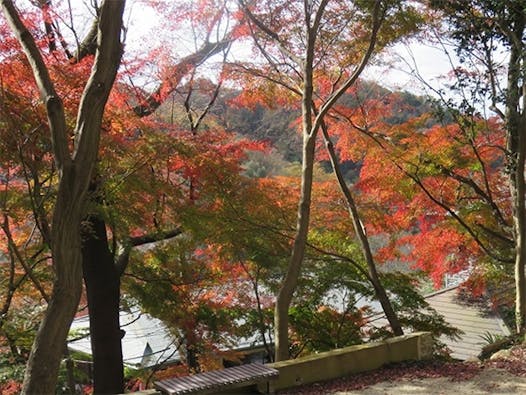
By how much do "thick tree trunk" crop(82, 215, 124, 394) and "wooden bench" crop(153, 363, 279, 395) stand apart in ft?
9.79

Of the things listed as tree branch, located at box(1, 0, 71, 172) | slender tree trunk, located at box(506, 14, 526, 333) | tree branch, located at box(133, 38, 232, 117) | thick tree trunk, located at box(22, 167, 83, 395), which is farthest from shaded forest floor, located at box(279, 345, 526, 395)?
tree branch, located at box(133, 38, 232, 117)

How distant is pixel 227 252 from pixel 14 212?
9.52 feet

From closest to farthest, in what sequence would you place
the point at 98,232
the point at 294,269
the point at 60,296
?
the point at 60,296
the point at 294,269
the point at 98,232

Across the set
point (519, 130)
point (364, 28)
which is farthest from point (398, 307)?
point (364, 28)

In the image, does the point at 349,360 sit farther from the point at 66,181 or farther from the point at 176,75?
the point at 176,75

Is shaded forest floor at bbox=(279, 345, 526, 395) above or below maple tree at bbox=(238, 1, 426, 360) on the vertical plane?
below

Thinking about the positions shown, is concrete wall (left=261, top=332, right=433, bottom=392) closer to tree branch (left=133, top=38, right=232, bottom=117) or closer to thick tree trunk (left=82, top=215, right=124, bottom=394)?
Result: thick tree trunk (left=82, top=215, right=124, bottom=394)

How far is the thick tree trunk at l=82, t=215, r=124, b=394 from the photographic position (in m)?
7.97

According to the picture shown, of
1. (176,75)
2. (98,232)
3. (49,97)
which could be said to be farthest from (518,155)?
(49,97)

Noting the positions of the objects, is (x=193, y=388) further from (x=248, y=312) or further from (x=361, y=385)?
(x=248, y=312)

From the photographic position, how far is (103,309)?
808 cm

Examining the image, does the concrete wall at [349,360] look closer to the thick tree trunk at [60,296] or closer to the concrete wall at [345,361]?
the concrete wall at [345,361]

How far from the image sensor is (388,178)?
9.42m

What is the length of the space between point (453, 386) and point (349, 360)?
109cm
